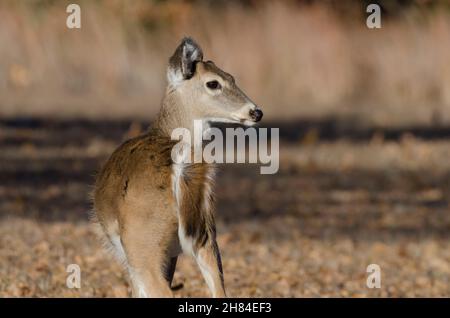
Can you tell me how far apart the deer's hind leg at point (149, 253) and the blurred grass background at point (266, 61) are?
18831 mm

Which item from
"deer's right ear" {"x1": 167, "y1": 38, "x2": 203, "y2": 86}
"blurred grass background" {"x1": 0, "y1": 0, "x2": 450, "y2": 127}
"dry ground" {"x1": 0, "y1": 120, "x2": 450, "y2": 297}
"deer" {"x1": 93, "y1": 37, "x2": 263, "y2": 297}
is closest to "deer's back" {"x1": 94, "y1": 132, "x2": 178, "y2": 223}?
"deer" {"x1": 93, "y1": 37, "x2": 263, "y2": 297}

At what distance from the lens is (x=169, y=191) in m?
7.02

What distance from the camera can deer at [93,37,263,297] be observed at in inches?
273

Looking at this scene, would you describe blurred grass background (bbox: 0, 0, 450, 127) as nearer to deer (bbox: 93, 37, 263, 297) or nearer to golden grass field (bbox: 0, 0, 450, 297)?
golden grass field (bbox: 0, 0, 450, 297)

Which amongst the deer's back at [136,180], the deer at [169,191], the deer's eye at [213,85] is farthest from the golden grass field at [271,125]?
the deer's eye at [213,85]

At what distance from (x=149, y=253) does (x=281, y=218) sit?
28.1 feet

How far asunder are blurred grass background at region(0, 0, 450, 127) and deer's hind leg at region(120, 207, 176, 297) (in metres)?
18.8

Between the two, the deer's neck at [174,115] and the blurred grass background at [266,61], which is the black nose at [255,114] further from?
the blurred grass background at [266,61]

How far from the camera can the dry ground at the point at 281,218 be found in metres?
10.5

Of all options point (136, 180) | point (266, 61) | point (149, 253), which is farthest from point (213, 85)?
point (266, 61)

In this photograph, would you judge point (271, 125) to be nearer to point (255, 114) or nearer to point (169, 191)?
point (255, 114)

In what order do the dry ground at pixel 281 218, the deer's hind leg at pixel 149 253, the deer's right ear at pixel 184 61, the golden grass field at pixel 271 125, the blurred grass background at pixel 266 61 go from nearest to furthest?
the deer's hind leg at pixel 149 253 < the deer's right ear at pixel 184 61 < the dry ground at pixel 281 218 < the golden grass field at pixel 271 125 < the blurred grass background at pixel 266 61

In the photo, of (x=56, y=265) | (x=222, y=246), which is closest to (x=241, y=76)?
(x=222, y=246)
